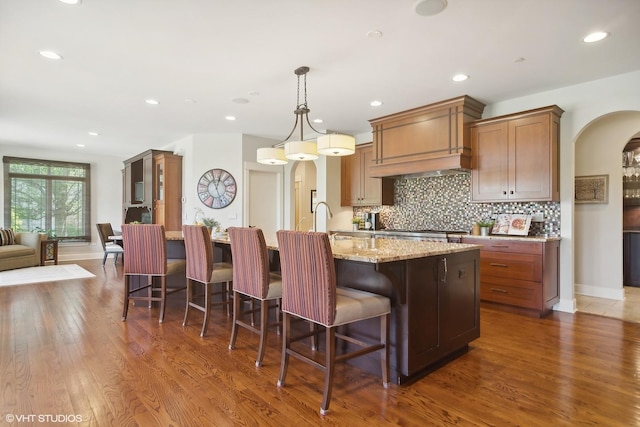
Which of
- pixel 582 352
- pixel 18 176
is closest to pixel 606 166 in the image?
pixel 582 352

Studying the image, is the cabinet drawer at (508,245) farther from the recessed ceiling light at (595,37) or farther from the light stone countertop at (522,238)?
the recessed ceiling light at (595,37)

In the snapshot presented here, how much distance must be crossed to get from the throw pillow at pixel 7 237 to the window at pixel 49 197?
0.81 m

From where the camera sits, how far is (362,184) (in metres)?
6.02

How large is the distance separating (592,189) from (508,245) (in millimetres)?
1873

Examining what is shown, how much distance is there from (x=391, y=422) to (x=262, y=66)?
3137 millimetres

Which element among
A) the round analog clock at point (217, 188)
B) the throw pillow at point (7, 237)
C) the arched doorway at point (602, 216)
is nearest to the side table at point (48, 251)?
the throw pillow at point (7, 237)

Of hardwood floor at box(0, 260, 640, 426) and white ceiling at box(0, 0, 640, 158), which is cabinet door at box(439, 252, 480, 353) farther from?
white ceiling at box(0, 0, 640, 158)

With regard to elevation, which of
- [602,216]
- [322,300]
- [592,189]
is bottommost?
[322,300]

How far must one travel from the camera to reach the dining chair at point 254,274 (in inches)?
99.8

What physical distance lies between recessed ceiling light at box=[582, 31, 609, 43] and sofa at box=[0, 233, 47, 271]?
8922mm

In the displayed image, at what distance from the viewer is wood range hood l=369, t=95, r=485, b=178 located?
14.1 ft

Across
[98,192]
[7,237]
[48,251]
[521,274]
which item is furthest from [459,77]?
[98,192]

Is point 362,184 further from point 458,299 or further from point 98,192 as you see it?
point 98,192

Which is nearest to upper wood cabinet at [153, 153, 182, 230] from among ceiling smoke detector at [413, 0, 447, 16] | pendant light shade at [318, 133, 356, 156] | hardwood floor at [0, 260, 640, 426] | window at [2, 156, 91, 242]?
window at [2, 156, 91, 242]
